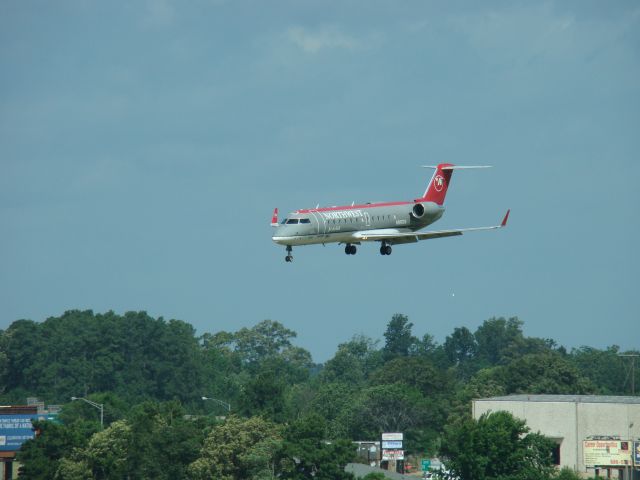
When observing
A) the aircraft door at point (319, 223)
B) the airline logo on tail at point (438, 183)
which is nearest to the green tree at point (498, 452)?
the aircraft door at point (319, 223)

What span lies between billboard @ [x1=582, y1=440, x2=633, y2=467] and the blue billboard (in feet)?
185

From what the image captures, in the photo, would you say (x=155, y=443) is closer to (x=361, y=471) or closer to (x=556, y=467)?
(x=361, y=471)

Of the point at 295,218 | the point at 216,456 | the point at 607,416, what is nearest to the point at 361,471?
the point at 216,456

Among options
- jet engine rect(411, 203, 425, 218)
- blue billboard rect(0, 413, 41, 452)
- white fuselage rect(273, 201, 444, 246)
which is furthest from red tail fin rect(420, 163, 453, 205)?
blue billboard rect(0, 413, 41, 452)

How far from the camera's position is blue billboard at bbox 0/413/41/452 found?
401 ft

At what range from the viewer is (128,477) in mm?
102188

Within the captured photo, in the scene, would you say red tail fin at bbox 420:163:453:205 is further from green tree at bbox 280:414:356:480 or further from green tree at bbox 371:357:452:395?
green tree at bbox 371:357:452:395

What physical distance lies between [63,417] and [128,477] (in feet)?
142

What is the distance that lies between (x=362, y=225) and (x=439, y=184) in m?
15.7

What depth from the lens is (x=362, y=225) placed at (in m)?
83.8

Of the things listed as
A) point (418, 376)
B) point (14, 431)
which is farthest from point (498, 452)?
point (418, 376)

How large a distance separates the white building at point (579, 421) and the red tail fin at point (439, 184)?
16.5 meters

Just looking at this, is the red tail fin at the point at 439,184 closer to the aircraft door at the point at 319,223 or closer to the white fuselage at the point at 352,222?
the white fuselage at the point at 352,222

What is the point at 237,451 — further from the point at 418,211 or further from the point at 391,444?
the point at 391,444
